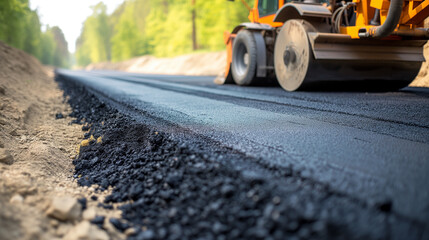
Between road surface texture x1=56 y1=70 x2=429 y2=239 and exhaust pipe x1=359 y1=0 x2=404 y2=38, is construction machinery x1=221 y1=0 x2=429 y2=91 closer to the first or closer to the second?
exhaust pipe x1=359 y1=0 x2=404 y2=38

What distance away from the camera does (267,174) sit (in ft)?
5.24

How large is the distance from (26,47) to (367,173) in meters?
39.6

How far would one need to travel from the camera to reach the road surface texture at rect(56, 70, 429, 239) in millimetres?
1225

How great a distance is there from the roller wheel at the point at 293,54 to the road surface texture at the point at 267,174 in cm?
204

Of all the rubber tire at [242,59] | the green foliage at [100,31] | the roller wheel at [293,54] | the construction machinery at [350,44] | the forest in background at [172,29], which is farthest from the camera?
the green foliage at [100,31]

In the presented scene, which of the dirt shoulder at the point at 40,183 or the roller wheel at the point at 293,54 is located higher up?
the roller wheel at the point at 293,54

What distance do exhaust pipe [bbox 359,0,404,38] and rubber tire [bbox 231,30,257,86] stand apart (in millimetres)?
2861

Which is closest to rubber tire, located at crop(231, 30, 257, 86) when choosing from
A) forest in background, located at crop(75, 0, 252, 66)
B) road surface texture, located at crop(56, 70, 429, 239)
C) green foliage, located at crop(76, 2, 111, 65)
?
road surface texture, located at crop(56, 70, 429, 239)

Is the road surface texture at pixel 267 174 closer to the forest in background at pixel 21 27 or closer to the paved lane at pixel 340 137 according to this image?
the paved lane at pixel 340 137

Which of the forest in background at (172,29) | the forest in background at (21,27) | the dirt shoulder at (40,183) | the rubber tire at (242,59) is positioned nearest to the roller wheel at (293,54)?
the rubber tire at (242,59)

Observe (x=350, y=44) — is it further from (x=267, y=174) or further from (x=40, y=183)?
(x=40, y=183)

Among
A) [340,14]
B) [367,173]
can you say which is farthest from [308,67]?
[367,173]

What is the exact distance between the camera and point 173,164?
1962 millimetres

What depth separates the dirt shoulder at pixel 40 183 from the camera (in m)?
1.40
